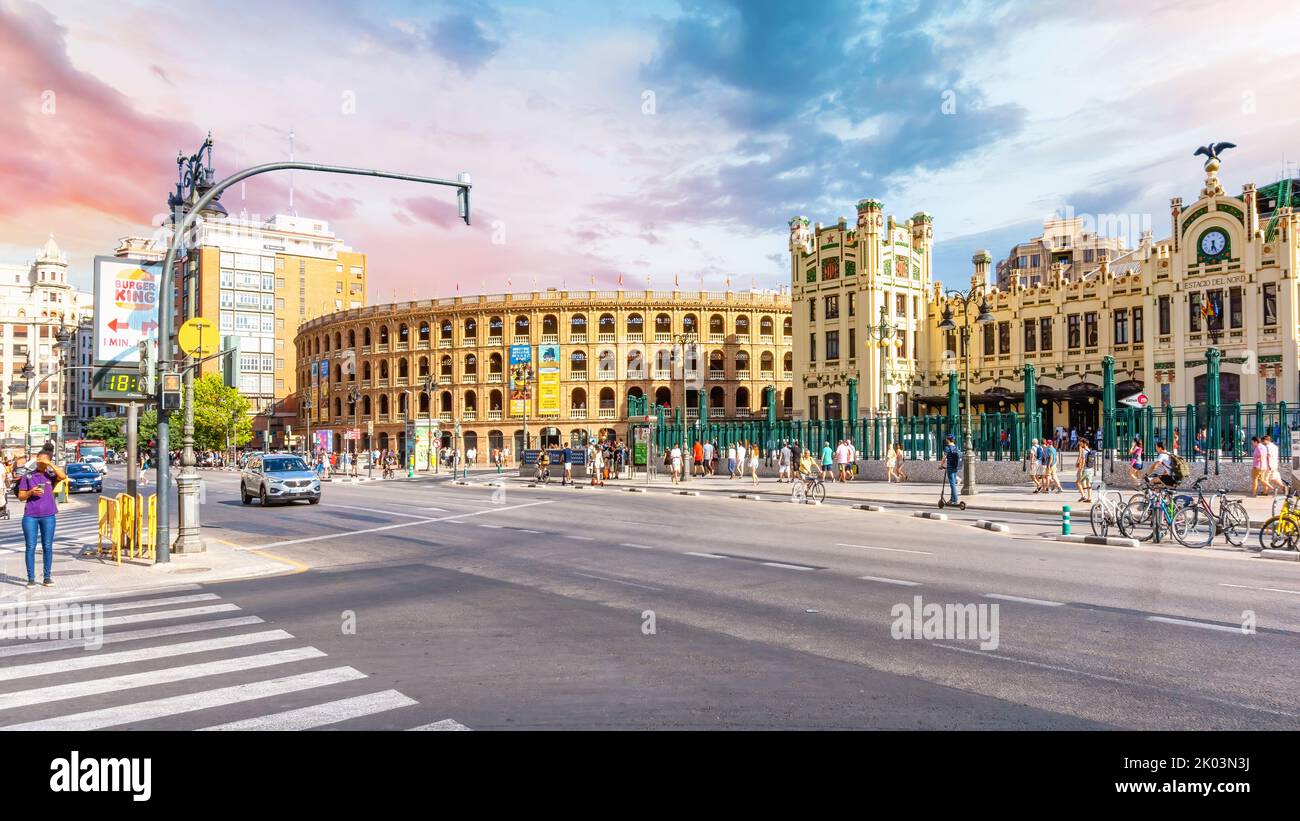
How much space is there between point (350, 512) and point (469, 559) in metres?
12.1

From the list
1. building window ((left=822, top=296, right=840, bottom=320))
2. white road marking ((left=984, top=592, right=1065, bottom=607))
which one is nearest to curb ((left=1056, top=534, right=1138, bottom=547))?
white road marking ((left=984, top=592, right=1065, bottom=607))

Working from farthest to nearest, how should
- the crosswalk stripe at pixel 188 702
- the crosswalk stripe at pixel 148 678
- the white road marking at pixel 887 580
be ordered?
the white road marking at pixel 887 580
the crosswalk stripe at pixel 148 678
the crosswalk stripe at pixel 188 702

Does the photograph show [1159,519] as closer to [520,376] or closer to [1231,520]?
[1231,520]

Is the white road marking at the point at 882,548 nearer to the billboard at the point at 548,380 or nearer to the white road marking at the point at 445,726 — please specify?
the white road marking at the point at 445,726

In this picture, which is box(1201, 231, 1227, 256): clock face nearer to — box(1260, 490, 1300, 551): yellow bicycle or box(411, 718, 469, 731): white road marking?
box(1260, 490, 1300, 551): yellow bicycle

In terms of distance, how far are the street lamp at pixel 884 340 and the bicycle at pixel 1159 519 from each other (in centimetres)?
3753

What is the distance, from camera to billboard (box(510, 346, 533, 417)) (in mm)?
61969

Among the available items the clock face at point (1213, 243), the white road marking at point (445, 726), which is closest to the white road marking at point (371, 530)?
the white road marking at point (445, 726)

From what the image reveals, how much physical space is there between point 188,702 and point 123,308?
1176cm

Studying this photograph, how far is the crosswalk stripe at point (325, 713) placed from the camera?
586 centimetres

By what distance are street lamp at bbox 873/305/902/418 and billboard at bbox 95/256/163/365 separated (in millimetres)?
44911

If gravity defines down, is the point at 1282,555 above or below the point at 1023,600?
below

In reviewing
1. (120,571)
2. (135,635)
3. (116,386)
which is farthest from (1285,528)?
(116,386)

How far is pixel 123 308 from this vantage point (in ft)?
51.4
